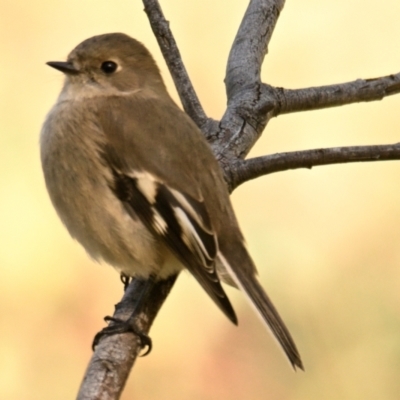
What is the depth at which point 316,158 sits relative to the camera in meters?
2.97

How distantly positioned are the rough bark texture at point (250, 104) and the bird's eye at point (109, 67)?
192 millimetres

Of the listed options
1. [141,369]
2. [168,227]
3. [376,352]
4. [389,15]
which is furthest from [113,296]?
[389,15]

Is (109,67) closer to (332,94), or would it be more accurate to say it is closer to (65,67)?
(65,67)

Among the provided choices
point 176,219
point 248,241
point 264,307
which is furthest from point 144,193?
point 248,241

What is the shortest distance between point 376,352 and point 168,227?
1699 mm

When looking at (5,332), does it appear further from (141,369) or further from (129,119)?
(129,119)

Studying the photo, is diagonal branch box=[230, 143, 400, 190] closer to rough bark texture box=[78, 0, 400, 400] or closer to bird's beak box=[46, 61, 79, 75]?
rough bark texture box=[78, 0, 400, 400]

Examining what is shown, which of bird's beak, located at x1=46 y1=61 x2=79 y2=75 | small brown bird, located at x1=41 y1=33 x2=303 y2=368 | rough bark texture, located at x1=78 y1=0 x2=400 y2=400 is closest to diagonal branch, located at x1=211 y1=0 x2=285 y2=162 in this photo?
rough bark texture, located at x1=78 y1=0 x2=400 y2=400

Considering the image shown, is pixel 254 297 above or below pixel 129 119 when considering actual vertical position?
below

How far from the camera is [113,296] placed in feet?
13.8

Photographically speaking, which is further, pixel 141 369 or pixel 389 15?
pixel 389 15

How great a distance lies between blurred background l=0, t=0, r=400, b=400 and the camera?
13.4ft

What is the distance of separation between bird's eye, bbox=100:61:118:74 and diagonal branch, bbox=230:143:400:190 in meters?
0.57

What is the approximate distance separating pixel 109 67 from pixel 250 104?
0.50m
